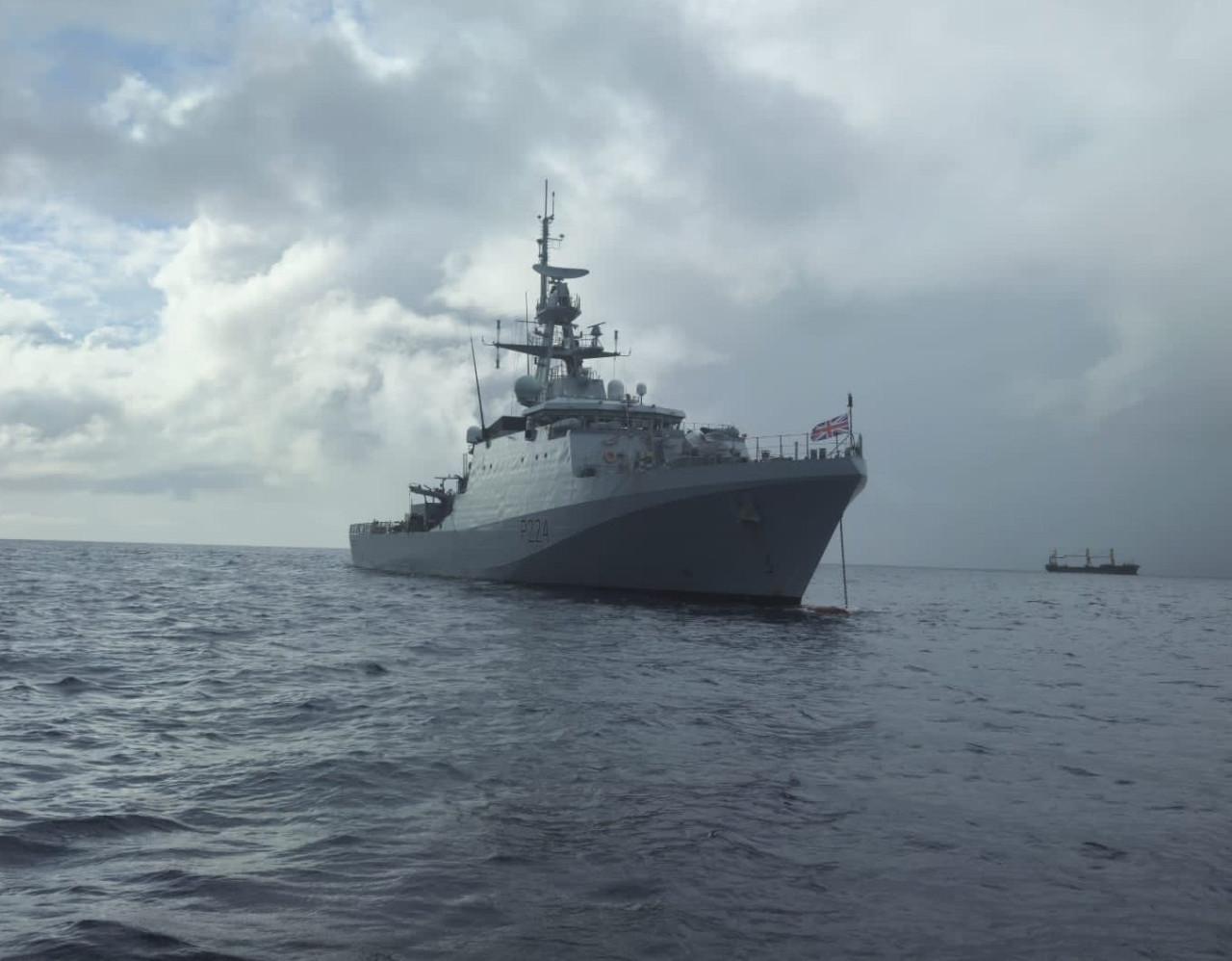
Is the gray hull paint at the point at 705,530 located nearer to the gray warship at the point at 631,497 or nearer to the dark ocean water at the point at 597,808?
the gray warship at the point at 631,497

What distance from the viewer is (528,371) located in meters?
41.8

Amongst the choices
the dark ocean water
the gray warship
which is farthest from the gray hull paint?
the dark ocean water

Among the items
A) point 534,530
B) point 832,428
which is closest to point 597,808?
point 832,428

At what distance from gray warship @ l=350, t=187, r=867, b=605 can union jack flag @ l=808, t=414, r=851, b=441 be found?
0.16ft

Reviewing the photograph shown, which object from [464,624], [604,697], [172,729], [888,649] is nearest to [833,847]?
[604,697]

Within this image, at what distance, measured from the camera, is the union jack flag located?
22156mm

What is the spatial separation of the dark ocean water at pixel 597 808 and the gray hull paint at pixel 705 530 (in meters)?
8.49

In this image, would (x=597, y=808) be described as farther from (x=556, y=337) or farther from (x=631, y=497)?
(x=556, y=337)

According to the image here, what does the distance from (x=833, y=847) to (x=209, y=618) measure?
21.3 metres

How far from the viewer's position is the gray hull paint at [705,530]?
24.0 m

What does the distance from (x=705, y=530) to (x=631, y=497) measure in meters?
2.40

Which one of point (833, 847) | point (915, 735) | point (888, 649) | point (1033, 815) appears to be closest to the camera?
point (833, 847)

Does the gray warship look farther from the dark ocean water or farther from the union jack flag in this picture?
the dark ocean water

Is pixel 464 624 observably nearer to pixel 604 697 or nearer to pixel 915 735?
pixel 604 697
